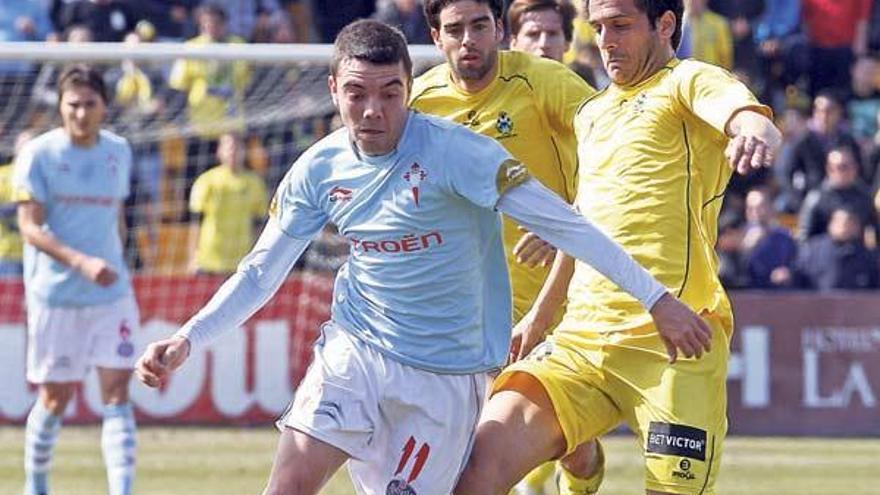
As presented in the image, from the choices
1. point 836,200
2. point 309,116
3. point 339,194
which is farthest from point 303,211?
point 836,200

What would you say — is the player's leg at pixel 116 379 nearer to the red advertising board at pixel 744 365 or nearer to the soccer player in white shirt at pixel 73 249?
the soccer player in white shirt at pixel 73 249

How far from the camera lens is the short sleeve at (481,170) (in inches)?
248

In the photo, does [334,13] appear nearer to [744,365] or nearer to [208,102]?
[208,102]

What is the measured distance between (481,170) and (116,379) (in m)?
5.42

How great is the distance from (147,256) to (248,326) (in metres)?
1.34

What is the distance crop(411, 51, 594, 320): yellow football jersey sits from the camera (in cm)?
804

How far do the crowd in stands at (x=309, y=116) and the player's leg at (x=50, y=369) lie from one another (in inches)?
141

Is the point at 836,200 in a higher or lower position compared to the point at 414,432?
lower

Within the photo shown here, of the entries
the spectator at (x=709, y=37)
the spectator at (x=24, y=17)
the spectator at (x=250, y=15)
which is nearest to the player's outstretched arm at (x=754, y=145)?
the spectator at (x=709, y=37)

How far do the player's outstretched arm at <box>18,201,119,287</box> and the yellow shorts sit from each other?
424 centimetres

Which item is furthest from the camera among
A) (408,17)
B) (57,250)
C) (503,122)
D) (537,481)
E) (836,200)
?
(408,17)

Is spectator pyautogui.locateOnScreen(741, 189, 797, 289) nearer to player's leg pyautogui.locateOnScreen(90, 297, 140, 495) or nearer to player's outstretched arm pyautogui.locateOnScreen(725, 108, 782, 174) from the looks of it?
player's leg pyautogui.locateOnScreen(90, 297, 140, 495)

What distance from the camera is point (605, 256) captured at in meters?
6.13

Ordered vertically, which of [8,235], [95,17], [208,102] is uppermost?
[95,17]
